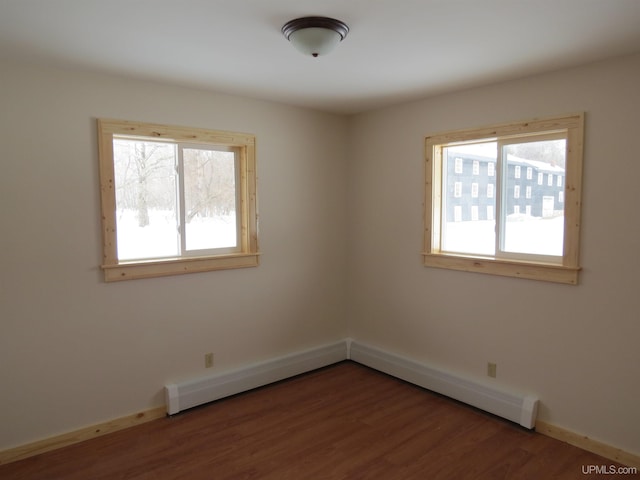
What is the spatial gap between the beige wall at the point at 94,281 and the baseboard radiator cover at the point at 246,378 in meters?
0.10

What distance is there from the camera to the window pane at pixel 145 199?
3.23m

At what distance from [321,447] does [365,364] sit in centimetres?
159

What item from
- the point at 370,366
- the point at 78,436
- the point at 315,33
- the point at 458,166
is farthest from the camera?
the point at 370,366

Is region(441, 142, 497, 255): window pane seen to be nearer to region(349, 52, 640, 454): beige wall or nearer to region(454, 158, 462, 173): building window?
region(454, 158, 462, 173): building window

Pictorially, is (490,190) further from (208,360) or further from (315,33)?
(208,360)

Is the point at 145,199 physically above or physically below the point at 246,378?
above

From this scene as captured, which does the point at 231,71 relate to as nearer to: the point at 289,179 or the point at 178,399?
the point at 289,179

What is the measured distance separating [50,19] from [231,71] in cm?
114

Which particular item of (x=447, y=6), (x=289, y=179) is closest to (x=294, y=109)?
(x=289, y=179)

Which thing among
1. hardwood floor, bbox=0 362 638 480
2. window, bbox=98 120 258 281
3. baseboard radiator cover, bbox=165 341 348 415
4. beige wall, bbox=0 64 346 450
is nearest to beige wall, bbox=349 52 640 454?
hardwood floor, bbox=0 362 638 480

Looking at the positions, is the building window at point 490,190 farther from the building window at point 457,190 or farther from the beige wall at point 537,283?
the beige wall at point 537,283

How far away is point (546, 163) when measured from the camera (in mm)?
3115

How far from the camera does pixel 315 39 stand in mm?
2230

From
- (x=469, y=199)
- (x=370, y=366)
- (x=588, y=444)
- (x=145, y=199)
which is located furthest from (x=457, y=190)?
(x=145, y=199)
